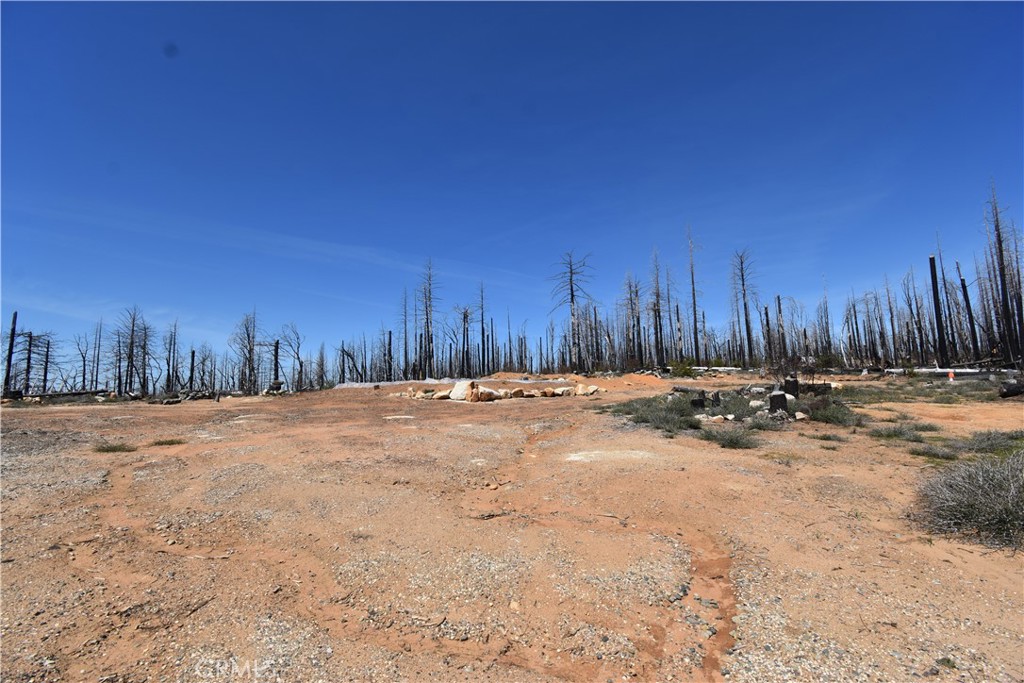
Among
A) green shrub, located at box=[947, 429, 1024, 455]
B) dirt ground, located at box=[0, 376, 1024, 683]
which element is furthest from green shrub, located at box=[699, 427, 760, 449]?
green shrub, located at box=[947, 429, 1024, 455]

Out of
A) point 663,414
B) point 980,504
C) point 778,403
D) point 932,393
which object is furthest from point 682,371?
point 980,504

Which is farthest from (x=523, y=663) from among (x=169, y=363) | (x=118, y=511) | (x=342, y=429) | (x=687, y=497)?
(x=169, y=363)

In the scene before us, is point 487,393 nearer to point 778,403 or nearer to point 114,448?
point 778,403

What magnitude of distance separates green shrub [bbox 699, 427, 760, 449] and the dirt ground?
0.89 m

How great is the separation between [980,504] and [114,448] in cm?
1224

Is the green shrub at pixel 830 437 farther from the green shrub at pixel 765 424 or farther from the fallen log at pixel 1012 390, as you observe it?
the fallen log at pixel 1012 390

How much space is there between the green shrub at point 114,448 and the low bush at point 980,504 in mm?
11599

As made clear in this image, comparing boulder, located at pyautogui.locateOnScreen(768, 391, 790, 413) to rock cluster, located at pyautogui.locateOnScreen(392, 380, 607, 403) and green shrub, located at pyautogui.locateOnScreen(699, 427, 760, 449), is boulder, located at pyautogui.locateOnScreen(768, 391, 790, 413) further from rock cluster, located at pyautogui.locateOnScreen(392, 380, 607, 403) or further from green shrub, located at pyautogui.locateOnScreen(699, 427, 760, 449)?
rock cluster, located at pyautogui.locateOnScreen(392, 380, 607, 403)

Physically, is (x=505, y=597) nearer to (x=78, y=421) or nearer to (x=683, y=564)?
(x=683, y=564)

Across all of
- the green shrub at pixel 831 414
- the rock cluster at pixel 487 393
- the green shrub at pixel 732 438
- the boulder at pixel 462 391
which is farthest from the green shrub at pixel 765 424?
the boulder at pixel 462 391

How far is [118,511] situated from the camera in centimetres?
516

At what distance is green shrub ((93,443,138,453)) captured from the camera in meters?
8.09

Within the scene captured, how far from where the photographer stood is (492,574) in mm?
3988

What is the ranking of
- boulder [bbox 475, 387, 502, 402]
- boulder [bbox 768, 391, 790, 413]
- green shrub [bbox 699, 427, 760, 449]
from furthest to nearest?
boulder [bbox 475, 387, 502, 402], boulder [bbox 768, 391, 790, 413], green shrub [bbox 699, 427, 760, 449]
